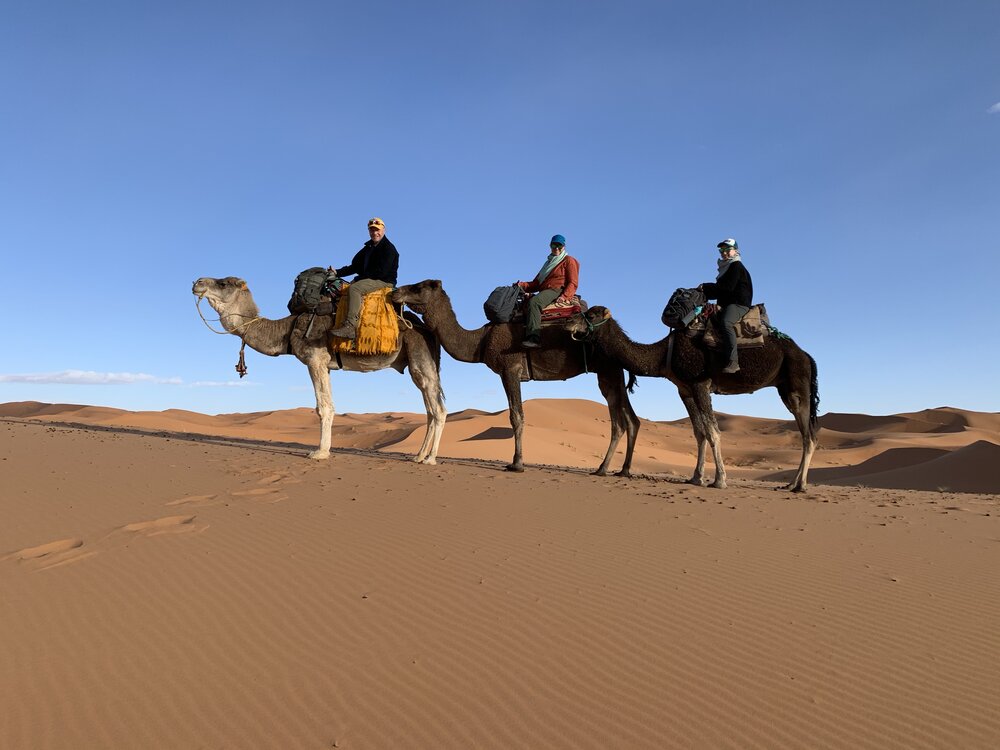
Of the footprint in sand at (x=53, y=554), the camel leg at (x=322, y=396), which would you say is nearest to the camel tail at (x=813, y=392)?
the camel leg at (x=322, y=396)

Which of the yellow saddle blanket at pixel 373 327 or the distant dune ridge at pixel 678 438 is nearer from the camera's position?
the yellow saddle blanket at pixel 373 327

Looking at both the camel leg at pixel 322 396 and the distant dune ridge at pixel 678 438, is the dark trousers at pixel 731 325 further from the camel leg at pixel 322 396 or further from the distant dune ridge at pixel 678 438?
the camel leg at pixel 322 396

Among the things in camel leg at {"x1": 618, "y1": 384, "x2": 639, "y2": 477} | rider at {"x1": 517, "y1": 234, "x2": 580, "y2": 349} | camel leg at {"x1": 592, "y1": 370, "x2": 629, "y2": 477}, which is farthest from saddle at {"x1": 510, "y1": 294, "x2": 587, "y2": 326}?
camel leg at {"x1": 618, "y1": 384, "x2": 639, "y2": 477}

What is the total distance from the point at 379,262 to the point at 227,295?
8.42 ft

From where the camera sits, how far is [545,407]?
39.7 m

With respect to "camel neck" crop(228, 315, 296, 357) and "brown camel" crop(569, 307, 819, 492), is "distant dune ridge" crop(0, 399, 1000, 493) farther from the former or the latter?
"camel neck" crop(228, 315, 296, 357)

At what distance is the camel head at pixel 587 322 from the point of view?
414 inches

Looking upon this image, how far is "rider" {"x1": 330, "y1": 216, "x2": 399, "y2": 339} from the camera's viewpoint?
10.8m

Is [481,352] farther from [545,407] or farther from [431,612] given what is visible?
[545,407]

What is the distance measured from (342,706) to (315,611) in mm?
1181

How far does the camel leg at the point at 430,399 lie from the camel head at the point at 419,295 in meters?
0.86

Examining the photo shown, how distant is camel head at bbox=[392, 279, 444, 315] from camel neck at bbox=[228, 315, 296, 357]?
188 cm

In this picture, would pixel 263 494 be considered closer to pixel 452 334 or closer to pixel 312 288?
pixel 312 288

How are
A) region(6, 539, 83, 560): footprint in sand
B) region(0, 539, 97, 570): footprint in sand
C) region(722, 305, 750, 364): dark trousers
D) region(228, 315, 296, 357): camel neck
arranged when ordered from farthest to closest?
region(228, 315, 296, 357): camel neck < region(722, 305, 750, 364): dark trousers < region(6, 539, 83, 560): footprint in sand < region(0, 539, 97, 570): footprint in sand
